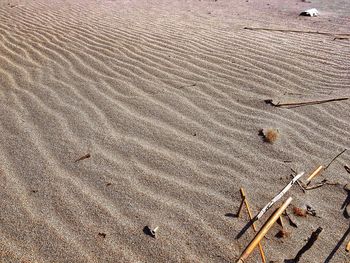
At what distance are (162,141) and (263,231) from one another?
1.10 m

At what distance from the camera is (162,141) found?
284 cm

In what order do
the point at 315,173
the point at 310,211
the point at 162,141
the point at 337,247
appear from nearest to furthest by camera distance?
1. the point at 337,247
2. the point at 310,211
3. the point at 315,173
4. the point at 162,141

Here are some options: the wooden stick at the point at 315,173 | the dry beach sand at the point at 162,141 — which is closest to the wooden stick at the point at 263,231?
the dry beach sand at the point at 162,141

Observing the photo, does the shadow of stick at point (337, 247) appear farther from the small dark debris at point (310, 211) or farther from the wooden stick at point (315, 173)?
the wooden stick at point (315, 173)

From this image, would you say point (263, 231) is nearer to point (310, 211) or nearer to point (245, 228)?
point (245, 228)

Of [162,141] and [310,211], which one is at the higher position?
[162,141]

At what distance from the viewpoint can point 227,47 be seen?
15.8 ft

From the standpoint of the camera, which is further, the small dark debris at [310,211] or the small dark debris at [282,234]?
the small dark debris at [310,211]

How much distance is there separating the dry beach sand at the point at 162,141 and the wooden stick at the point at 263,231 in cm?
4

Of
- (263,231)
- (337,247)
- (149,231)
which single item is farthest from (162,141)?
(337,247)

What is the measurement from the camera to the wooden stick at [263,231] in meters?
1.92

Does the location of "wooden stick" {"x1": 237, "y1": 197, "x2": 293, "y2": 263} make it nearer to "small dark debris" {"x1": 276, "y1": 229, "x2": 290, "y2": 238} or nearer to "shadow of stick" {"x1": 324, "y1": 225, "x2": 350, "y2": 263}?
"small dark debris" {"x1": 276, "y1": 229, "x2": 290, "y2": 238}

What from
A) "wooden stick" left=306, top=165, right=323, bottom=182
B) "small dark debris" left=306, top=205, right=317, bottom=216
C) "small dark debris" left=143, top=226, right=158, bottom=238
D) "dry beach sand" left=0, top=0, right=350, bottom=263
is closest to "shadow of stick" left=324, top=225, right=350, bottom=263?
"dry beach sand" left=0, top=0, right=350, bottom=263

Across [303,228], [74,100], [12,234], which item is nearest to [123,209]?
[12,234]
